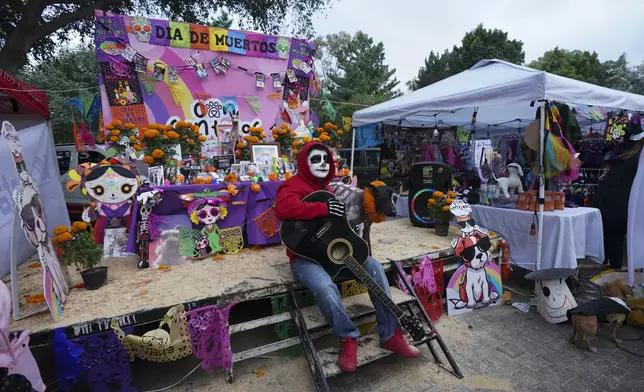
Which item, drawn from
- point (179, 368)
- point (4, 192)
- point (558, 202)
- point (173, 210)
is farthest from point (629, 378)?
point (4, 192)

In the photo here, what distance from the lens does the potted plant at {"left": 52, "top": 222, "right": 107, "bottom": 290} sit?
2.56 metres

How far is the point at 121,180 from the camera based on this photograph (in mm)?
3098

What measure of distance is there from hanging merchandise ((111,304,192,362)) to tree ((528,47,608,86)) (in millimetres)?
27412

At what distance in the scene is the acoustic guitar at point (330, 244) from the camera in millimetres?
2457

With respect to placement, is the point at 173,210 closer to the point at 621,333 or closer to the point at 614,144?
the point at 621,333

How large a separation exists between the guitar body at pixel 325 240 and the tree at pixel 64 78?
16412 millimetres

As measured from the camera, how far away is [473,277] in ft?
11.0

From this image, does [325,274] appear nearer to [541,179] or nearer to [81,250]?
[81,250]

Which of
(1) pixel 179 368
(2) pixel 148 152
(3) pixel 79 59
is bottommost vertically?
(1) pixel 179 368

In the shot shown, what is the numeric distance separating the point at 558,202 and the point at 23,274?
5.95 m

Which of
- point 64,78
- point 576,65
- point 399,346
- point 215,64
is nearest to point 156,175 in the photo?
point 215,64

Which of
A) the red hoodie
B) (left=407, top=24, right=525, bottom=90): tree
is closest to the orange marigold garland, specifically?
the red hoodie

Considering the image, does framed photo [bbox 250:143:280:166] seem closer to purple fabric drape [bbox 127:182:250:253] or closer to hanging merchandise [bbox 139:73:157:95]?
purple fabric drape [bbox 127:182:250:253]

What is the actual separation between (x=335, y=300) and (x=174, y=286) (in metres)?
1.37
